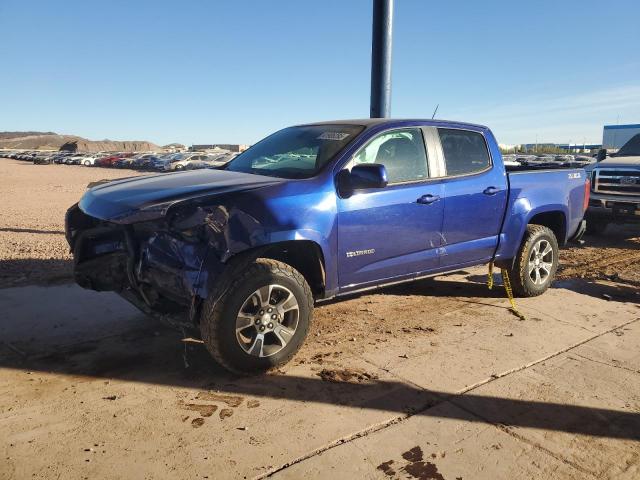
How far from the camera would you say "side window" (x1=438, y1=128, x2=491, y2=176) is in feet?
16.1

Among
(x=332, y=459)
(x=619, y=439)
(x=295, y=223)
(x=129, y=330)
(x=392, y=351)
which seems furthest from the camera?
(x=129, y=330)

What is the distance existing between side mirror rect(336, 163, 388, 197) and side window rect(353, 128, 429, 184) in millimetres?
253

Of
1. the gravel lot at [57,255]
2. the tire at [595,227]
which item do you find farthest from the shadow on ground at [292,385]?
the tire at [595,227]

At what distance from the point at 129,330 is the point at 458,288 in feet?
12.3

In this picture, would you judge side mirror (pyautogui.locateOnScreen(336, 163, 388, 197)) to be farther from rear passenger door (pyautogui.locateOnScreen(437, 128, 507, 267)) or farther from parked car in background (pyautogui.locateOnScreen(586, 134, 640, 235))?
parked car in background (pyautogui.locateOnScreen(586, 134, 640, 235))

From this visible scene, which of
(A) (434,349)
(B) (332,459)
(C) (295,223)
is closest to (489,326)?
(A) (434,349)

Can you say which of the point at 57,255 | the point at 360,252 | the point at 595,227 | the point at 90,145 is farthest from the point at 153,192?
the point at 90,145

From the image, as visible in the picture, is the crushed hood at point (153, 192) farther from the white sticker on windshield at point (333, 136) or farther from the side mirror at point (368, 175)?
the white sticker on windshield at point (333, 136)

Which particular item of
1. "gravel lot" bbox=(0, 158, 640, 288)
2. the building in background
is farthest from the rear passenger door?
the building in background

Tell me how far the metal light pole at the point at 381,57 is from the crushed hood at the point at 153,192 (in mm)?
3387

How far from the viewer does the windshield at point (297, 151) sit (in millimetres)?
4211

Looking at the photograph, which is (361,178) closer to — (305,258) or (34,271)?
(305,258)

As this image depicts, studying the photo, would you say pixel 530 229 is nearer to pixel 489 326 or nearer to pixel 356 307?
pixel 489 326

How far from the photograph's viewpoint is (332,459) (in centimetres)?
275
